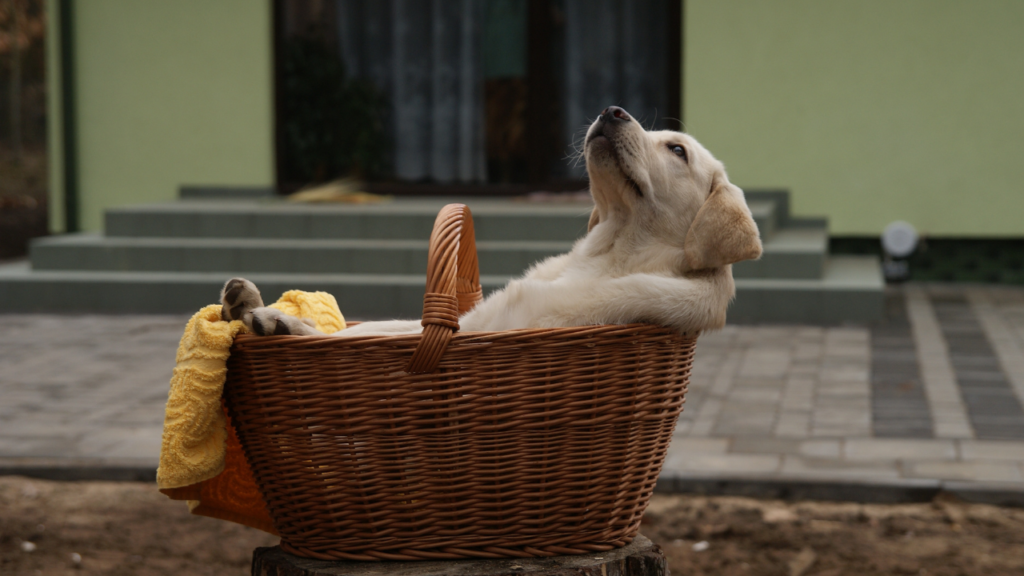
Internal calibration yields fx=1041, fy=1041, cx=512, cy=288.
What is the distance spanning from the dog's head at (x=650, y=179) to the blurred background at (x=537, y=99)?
24.8ft

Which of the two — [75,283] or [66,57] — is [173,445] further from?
[66,57]

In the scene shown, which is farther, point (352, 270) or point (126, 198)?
point (126, 198)

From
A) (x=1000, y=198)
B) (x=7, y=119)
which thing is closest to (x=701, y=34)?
(x=1000, y=198)

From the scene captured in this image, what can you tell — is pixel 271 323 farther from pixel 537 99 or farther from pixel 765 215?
pixel 537 99

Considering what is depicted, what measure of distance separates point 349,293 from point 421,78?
11.7 feet

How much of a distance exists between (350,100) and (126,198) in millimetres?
2622

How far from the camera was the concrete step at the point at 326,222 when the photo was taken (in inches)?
359

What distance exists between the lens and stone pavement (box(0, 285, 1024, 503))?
14.7ft

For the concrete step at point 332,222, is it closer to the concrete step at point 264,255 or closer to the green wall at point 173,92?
the concrete step at point 264,255

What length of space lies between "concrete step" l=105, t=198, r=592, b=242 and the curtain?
171cm

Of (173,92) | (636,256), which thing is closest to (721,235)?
(636,256)

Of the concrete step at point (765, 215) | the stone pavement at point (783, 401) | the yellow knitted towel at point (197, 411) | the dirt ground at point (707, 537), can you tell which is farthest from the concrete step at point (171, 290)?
the yellow knitted towel at point (197, 411)

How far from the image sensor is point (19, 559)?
371 cm

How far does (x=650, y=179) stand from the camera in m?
2.63
